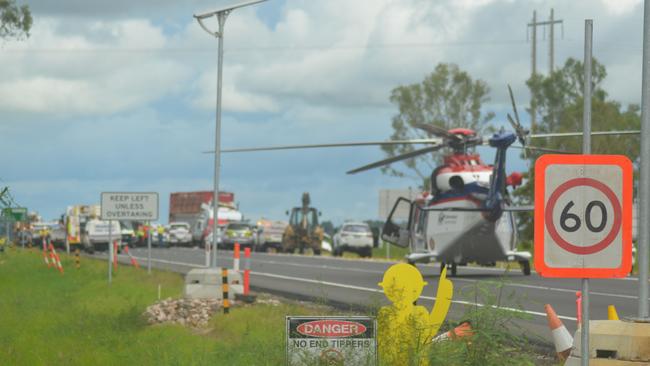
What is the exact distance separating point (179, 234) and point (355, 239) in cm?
2401

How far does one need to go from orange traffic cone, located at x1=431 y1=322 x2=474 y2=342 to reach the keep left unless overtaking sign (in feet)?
80.5

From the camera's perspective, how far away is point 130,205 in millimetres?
34594

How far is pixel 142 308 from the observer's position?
22062 mm

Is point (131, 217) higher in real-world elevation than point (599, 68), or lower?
lower

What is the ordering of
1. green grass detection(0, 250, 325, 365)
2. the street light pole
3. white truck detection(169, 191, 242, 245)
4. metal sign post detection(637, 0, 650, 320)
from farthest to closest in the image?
white truck detection(169, 191, 242, 245)
the street light pole
green grass detection(0, 250, 325, 365)
metal sign post detection(637, 0, 650, 320)

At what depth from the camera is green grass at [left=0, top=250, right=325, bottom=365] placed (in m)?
14.2

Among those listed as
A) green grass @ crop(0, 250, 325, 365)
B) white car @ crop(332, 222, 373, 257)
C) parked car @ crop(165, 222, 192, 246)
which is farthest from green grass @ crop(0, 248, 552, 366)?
parked car @ crop(165, 222, 192, 246)

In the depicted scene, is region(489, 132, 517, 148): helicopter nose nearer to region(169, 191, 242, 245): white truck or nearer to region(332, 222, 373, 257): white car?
region(332, 222, 373, 257): white car

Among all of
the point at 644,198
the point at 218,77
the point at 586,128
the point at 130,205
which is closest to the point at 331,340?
the point at 644,198

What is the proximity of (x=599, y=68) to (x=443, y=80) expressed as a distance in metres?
9.04

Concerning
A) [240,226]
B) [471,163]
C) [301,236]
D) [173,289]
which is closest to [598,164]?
[173,289]

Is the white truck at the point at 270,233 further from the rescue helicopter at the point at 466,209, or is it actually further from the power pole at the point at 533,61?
the rescue helicopter at the point at 466,209

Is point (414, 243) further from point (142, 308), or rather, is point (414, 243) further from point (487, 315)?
point (487, 315)

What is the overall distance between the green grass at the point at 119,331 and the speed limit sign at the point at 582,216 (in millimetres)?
3639
